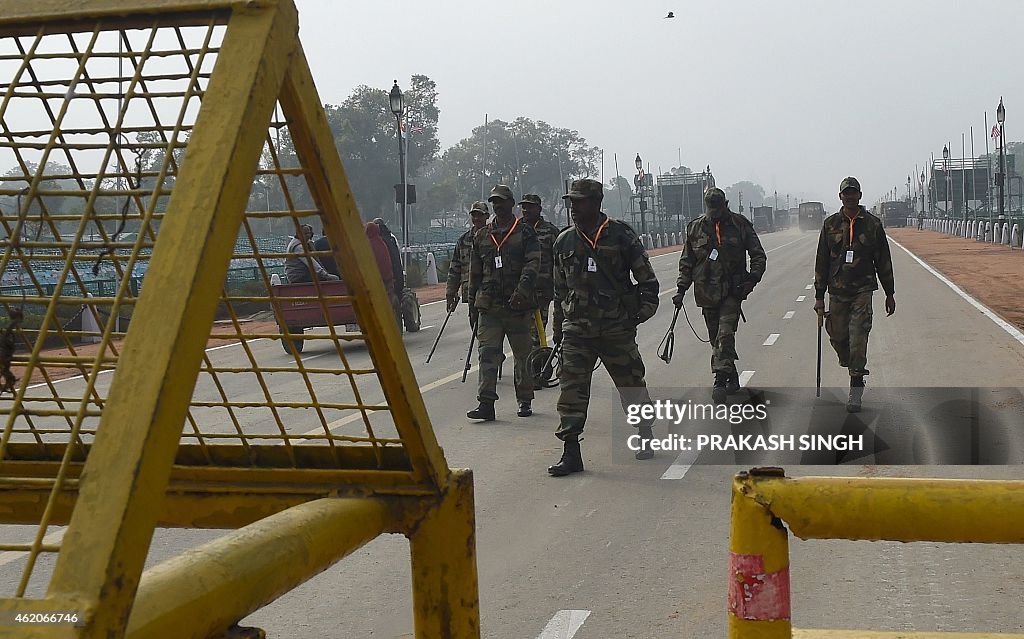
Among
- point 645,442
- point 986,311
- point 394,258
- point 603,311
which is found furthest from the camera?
point 986,311

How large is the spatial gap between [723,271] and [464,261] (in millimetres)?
2501

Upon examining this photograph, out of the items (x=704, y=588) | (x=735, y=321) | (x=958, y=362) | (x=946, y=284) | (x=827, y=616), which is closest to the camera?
(x=827, y=616)

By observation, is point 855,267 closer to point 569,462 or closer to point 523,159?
point 569,462

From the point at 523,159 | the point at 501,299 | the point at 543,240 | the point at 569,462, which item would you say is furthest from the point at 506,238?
the point at 523,159

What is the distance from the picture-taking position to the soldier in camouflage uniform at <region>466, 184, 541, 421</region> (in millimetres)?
10633

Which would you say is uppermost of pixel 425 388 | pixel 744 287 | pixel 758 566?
pixel 758 566

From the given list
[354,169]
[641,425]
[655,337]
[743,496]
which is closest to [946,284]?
[655,337]

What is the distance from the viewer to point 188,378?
137 cm

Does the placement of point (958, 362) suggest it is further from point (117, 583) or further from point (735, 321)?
point (117, 583)

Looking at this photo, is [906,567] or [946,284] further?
[946,284]

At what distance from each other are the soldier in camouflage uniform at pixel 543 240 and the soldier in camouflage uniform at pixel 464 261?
414 millimetres

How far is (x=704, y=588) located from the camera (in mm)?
Result: 5582

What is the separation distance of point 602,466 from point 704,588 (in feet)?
9.94

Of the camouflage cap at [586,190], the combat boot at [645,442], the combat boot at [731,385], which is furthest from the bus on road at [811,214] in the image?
the camouflage cap at [586,190]
